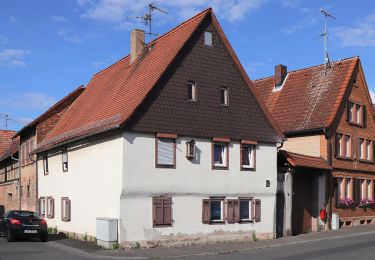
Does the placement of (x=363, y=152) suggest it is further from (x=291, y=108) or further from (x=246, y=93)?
(x=246, y=93)

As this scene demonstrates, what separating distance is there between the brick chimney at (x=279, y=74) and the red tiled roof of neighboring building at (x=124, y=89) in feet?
39.1

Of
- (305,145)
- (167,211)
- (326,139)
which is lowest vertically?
(167,211)

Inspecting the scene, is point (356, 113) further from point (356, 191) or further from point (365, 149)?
point (356, 191)

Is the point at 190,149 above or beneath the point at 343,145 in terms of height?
beneath

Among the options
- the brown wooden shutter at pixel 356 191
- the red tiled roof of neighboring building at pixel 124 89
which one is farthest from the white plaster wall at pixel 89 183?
the brown wooden shutter at pixel 356 191

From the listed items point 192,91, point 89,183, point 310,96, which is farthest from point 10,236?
point 310,96

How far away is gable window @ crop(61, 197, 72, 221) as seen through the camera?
81.3 ft

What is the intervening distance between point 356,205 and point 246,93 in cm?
1297

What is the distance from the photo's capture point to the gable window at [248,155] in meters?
23.4

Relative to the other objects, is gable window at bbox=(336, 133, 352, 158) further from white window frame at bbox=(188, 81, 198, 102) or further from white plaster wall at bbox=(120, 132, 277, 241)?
white window frame at bbox=(188, 81, 198, 102)

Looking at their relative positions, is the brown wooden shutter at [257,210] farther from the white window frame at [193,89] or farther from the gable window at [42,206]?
the gable window at [42,206]

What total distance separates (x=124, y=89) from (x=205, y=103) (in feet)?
12.4

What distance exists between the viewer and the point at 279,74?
35938mm

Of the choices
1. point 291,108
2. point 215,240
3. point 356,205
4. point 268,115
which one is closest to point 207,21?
point 268,115
